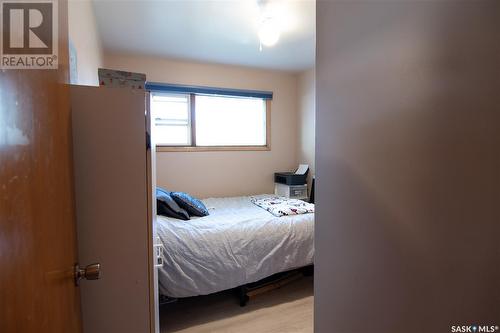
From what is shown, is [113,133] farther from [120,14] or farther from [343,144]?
[120,14]

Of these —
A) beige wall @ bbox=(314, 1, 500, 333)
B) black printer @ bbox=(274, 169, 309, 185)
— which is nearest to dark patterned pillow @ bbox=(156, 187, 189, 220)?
beige wall @ bbox=(314, 1, 500, 333)

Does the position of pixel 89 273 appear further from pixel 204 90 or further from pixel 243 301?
pixel 204 90

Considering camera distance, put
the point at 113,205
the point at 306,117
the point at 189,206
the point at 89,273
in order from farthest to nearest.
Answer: the point at 306,117 → the point at 189,206 → the point at 113,205 → the point at 89,273

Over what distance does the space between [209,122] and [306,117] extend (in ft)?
4.67

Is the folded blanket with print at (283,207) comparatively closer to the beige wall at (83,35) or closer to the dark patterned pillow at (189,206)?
the dark patterned pillow at (189,206)

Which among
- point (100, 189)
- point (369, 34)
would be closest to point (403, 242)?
point (369, 34)

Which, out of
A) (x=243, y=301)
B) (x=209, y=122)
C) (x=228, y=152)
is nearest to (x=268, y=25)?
(x=209, y=122)

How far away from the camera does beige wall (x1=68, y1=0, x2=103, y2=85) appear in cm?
148

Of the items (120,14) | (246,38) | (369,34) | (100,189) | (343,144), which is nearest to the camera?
(369,34)

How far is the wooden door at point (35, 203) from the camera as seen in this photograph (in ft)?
1.39

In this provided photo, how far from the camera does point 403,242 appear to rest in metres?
0.69

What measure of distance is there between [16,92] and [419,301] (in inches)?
40.2

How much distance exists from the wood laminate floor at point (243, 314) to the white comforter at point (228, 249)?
0.82 ft

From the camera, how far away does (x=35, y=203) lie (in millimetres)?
527
